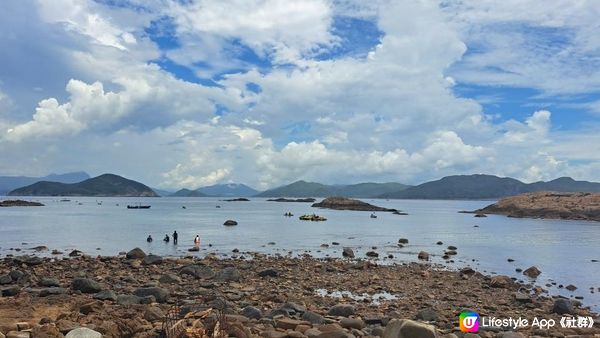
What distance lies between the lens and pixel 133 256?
32875 millimetres

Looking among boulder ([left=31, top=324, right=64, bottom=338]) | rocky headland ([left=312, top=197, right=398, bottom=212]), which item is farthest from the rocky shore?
rocky headland ([left=312, top=197, right=398, bottom=212])

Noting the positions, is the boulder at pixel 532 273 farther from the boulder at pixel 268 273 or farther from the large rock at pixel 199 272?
the large rock at pixel 199 272

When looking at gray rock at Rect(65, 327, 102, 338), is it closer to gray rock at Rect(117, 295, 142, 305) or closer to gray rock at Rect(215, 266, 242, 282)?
gray rock at Rect(117, 295, 142, 305)

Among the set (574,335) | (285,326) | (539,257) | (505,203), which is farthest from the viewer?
(505,203)

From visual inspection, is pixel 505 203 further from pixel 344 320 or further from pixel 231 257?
pixel 344 320

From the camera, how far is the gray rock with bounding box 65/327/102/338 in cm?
976

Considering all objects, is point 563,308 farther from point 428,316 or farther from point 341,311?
point 341,311

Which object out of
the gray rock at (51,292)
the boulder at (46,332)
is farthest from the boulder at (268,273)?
the boulder at (46,332)

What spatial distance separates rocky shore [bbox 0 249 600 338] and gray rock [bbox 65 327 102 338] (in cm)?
4

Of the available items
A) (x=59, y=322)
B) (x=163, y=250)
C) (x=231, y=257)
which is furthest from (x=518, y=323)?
(x=163, y=250)

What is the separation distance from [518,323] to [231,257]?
2397 centimetres

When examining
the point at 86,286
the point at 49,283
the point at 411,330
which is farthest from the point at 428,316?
the point at 49,283

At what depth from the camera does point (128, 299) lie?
17.3m

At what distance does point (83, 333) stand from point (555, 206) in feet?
454
